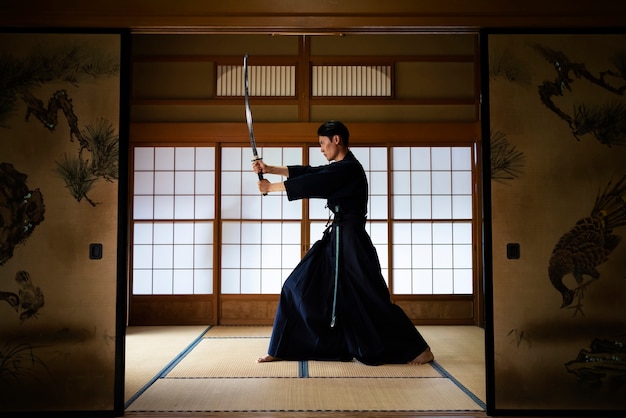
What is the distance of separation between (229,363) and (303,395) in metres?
0.97

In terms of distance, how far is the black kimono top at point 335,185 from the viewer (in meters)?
3.16

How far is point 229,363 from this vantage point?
3.53m

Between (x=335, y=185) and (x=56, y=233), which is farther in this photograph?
(x=335, y=185)

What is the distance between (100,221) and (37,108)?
608 millimetres

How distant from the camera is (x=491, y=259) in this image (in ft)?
8.04

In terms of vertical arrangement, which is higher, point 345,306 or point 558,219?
point 558,219

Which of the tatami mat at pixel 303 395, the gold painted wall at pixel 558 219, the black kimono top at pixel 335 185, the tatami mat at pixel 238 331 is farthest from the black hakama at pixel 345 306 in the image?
the tatami mat at pixel 238 331

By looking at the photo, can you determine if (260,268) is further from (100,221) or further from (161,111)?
(100,221)

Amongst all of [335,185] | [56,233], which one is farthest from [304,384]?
[56,233]

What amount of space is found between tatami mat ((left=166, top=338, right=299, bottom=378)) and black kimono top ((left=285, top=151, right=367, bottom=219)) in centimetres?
109

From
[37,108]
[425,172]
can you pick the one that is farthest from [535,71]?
[425,172]

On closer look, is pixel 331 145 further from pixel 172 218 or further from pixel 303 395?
pixel 172 218

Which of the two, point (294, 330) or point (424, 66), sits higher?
point (424, 66)

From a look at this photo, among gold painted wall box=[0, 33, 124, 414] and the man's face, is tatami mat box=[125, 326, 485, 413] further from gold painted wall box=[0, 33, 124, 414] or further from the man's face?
the man's face
